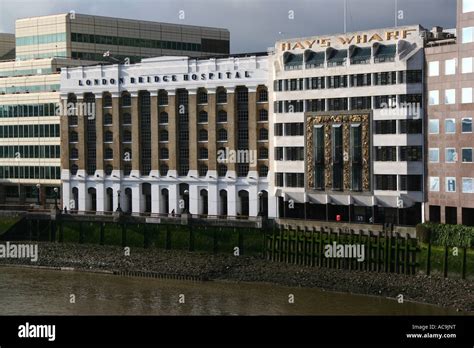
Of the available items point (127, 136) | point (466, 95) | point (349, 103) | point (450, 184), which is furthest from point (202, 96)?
point (466, 95)

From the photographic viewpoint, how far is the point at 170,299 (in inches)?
3123

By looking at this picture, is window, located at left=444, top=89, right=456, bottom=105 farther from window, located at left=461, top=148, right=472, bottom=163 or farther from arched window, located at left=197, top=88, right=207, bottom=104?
arched window, located at left=197, top=88, right=207, bottom=104

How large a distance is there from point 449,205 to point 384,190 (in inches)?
266

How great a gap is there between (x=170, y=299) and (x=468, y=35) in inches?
1359

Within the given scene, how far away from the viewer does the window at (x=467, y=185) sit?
84625 millimetres

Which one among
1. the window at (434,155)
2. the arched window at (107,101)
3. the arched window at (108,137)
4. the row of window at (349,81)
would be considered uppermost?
the row of window at (349,81)

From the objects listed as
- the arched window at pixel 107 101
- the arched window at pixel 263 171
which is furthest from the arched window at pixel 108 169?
the arched window at pixel 263 171

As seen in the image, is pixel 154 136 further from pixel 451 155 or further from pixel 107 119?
pixel 451 155

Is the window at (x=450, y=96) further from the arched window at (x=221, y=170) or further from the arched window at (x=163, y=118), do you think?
the arched window at (x=163, y=118)

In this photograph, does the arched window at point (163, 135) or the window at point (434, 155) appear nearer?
the window at point (434, 155)

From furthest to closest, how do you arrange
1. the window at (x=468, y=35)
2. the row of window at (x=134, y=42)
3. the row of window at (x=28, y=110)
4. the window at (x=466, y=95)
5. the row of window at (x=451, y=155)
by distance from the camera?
1. the row of window at (x=134, y=42)
2. the row of window at (x=28, y=110)
3. the row of window at (x=451, y=155)
4. the window at (x=466, y=95)
5. the window at (x=468, y=35)

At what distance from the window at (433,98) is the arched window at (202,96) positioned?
88.0ft

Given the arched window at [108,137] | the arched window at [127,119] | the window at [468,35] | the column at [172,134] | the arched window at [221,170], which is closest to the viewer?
the window at [468,35]

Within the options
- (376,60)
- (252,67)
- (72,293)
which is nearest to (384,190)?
(376,60)
